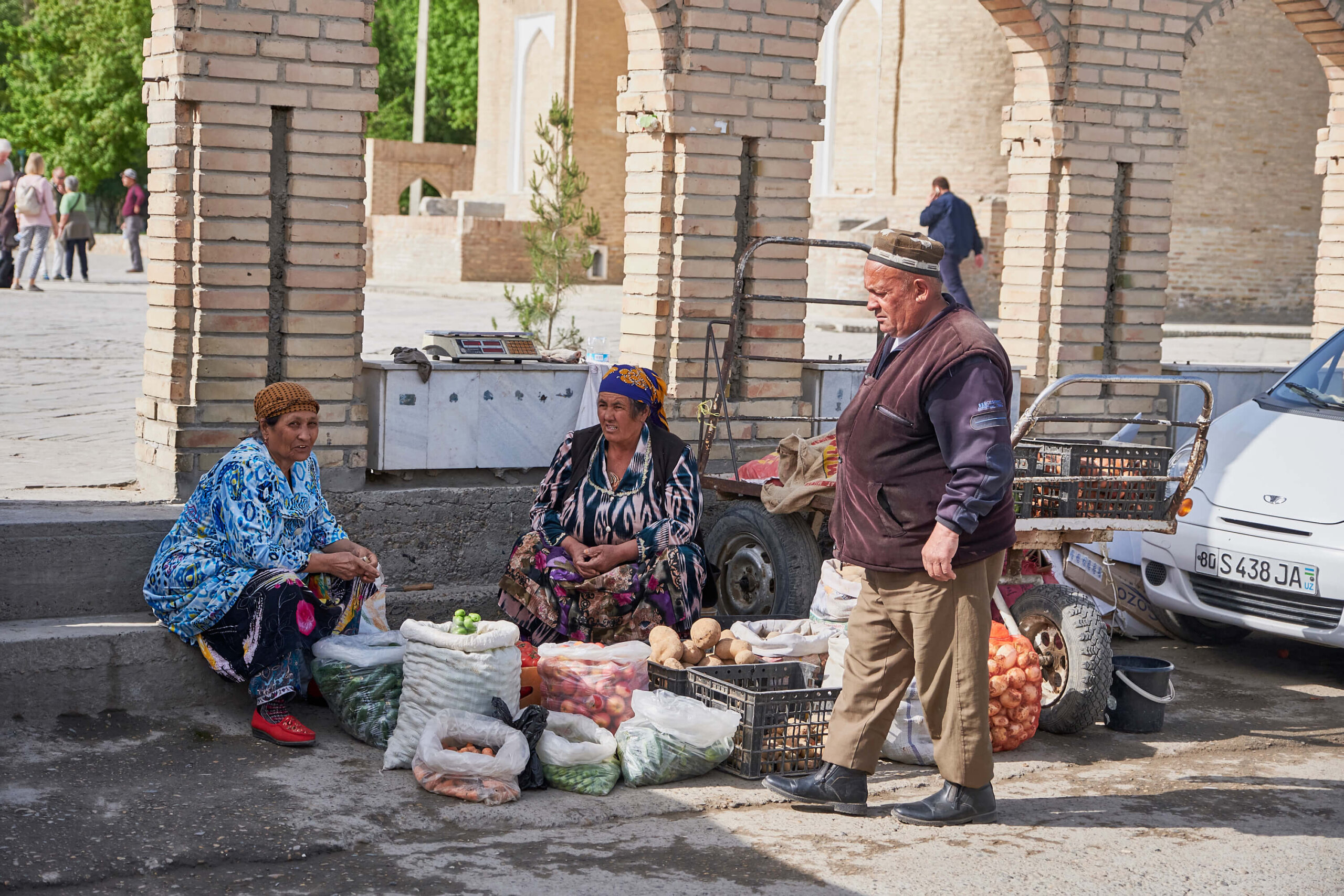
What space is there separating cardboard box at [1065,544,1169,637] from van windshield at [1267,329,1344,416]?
3.69 feet

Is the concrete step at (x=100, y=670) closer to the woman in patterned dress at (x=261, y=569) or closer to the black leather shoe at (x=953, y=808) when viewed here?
the woman in patterned dress at (x=261, y=569)

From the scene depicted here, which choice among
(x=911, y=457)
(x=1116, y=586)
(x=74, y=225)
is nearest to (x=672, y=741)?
(x=911, y=457)

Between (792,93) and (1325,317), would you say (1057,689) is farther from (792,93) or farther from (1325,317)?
(1325,317)

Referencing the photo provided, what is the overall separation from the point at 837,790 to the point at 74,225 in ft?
61.8

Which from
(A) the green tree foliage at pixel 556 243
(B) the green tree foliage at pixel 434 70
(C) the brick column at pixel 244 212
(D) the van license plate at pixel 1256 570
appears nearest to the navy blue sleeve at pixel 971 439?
(D) the van license plate at pixel 1256 570

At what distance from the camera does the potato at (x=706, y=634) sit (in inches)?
231

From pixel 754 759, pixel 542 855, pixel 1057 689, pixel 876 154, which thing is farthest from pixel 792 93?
pixel 876 154

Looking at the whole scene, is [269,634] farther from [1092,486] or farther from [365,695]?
[1092,486]

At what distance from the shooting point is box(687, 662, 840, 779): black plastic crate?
5258 mm

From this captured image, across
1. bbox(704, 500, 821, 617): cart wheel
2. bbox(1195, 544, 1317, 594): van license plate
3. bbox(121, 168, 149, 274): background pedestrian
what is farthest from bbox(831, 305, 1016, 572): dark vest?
bbox(121, 168, 149, 274): background pedestrian

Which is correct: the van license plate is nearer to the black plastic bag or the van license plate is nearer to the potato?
the potato

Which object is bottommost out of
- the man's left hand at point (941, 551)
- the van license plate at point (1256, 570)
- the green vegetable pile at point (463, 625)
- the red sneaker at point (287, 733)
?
the red sneaker at point (287, 733)

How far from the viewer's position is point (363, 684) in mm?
5508

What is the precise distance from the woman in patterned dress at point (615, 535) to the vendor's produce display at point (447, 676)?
0.95m
